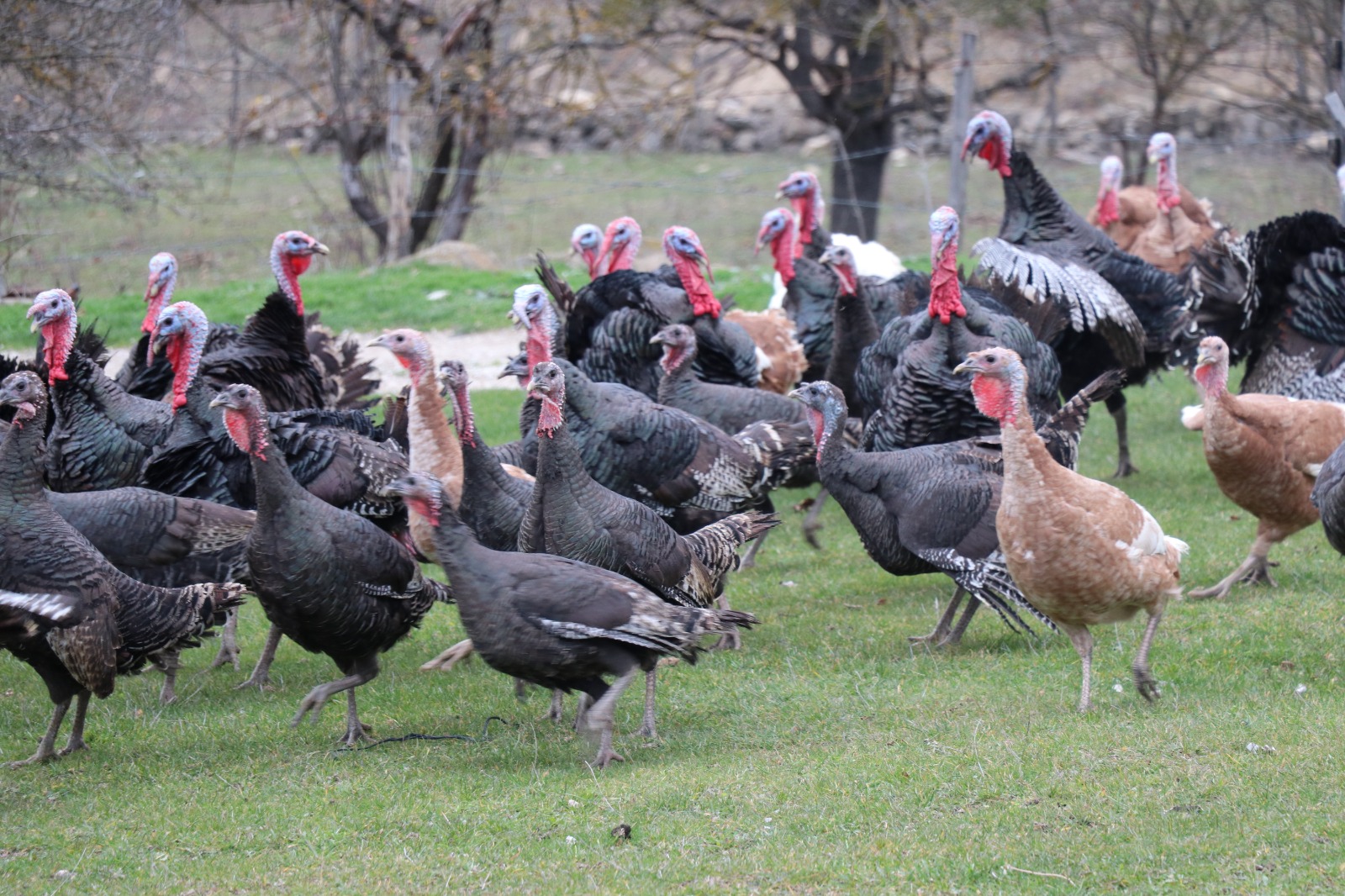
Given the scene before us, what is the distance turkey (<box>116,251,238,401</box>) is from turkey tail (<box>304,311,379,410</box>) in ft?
1.89

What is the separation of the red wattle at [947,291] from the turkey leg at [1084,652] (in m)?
2.64

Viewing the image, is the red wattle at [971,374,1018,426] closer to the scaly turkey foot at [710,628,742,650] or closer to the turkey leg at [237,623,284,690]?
the scaly turkey foot at [710,628,742,650]

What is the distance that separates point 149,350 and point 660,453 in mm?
3364

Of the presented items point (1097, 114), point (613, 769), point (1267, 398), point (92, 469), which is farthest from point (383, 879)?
point (1097, 114)

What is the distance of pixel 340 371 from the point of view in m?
9.70

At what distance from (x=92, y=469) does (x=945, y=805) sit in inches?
194

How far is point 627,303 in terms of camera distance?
372 inches

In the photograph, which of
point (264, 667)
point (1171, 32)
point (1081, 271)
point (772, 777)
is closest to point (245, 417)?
point (264, 667)

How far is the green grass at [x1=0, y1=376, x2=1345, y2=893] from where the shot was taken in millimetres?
4242

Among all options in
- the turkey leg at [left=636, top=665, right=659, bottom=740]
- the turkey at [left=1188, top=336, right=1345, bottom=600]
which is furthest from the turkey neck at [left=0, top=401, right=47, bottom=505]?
the turkey at [left=1188, top=336, right=1345, bottom=600]

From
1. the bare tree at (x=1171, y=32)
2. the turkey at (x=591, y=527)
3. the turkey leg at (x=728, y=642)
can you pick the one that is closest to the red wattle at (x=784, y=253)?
the turkey leg at (x=728, y=642)

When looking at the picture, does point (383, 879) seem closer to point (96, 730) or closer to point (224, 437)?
point (96, 730)

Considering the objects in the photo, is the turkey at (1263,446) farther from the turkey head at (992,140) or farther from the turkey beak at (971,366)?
the turkey head at (992,140)

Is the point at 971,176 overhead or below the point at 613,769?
overhead
